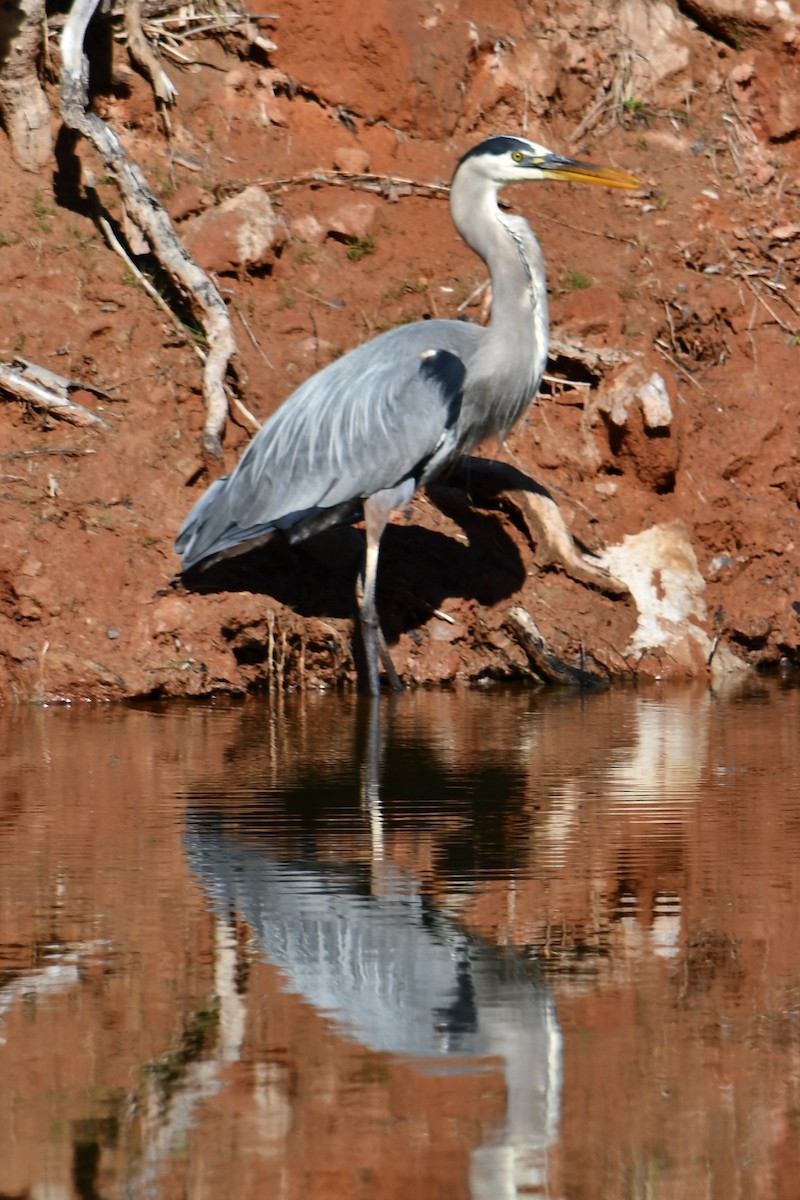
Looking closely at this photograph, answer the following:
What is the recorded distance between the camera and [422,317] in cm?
1066

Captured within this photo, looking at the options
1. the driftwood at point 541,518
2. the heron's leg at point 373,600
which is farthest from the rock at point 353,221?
the heron's leg at point 373,600

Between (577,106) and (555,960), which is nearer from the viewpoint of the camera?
(555,960)

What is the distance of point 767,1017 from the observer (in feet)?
11.6

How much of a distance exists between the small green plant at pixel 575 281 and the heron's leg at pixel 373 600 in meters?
2.77

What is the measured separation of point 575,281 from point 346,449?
282 centimetres

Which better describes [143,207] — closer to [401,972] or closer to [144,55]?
[144,55]

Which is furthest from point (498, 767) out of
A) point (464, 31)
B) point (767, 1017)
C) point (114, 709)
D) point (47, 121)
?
point (464, 31)

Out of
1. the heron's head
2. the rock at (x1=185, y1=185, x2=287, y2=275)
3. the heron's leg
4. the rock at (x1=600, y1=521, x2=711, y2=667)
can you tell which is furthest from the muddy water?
the rock at (x1=185, y1=185, x2=287, y2=275)

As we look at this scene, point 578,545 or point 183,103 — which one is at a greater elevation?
point 183,103

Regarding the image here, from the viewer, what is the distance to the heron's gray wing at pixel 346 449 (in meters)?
8.41

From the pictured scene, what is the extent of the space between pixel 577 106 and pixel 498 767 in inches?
294

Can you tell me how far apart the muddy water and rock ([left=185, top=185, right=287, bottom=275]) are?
4504 mm

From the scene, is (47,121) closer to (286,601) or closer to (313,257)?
(313,257)

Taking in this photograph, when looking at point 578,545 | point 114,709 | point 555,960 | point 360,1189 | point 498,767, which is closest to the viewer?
point 360,1189
